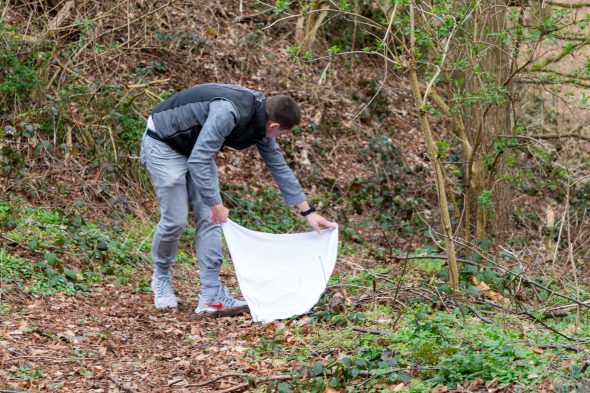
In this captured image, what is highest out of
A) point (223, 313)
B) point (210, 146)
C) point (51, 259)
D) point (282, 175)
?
point (210, 146)

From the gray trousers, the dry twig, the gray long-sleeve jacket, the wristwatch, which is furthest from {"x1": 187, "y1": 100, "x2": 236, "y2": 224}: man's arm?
the dry twig

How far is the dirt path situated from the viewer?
458cm

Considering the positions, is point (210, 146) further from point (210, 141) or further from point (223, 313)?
point (223, 313)

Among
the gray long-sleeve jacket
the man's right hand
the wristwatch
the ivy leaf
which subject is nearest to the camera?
the gray long-sleeve jacket

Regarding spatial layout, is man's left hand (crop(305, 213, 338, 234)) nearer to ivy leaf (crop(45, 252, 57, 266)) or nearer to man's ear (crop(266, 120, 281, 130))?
man's ear (crop(266, 120, 281, 130))

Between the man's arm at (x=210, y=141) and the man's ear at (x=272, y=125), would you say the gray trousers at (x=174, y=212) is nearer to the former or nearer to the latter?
the man's arm at (x=210, y=141)

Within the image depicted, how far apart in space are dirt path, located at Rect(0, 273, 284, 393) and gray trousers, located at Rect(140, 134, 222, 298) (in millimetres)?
405

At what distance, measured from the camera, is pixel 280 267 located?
5895 millimetres

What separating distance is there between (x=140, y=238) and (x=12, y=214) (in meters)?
1.40

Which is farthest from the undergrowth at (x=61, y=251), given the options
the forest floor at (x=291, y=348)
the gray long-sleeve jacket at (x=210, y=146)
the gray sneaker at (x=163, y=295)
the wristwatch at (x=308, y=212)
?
the wristwatch at (x=308, y=212)

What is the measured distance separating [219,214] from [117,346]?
1215mm

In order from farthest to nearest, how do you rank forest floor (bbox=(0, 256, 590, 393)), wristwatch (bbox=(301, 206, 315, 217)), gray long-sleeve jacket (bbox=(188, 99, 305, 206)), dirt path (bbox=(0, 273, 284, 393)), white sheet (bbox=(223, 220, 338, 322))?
wristwatch (bbox=(301, 206, 315, 217)), white sheet (bbox=(223, 220, 338, 322)), gray long-sleeve jacket (bbox=(188, 99, 305, 206)), dirt path (bbox=(0, 273, 284, 393)), forest floor (bbox=(0, 256, 590, 393))

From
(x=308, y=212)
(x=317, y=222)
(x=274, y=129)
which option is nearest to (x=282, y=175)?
(x=308, y=212)

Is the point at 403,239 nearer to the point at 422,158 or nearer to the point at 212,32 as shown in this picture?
the point at 422,158
